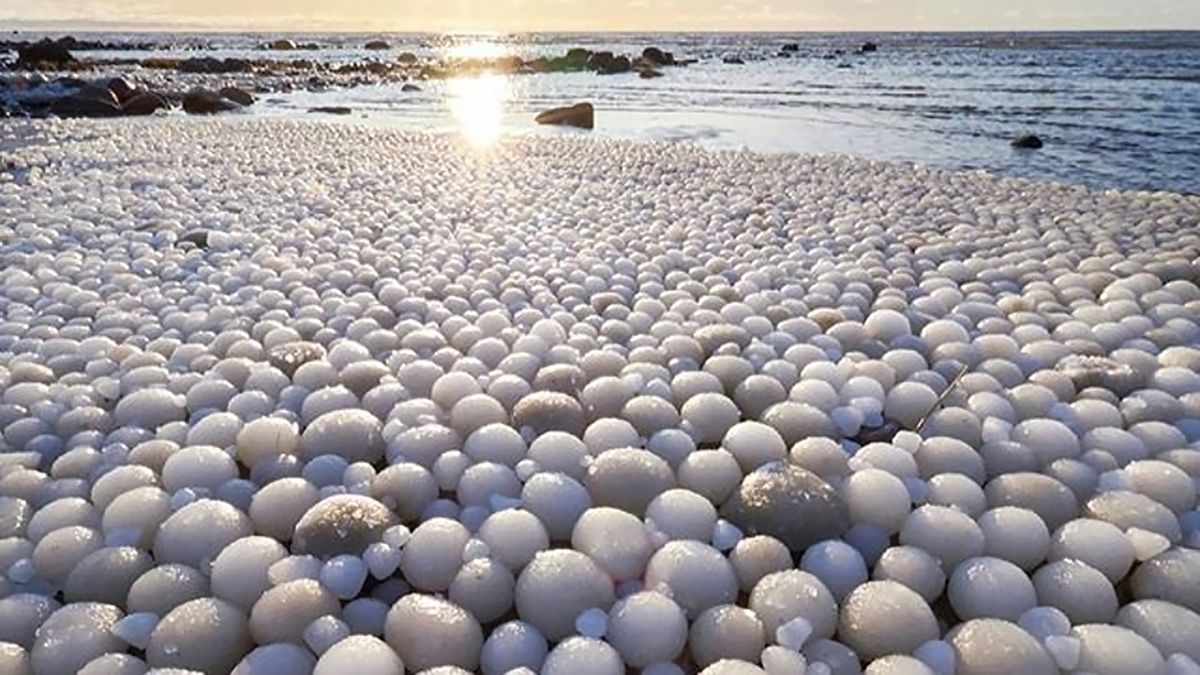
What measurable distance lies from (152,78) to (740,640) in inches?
991

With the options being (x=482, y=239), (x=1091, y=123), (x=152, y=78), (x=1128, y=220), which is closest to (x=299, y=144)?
(x=482, y=239)

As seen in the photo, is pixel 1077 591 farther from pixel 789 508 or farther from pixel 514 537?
pixel 514 537

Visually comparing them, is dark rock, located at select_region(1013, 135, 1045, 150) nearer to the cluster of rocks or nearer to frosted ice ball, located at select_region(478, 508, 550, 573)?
frosted ice ball, located at select_region(478, 508, 550, 573)

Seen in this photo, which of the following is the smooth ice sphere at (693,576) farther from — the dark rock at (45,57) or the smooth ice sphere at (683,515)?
the dark rock at (45,57)

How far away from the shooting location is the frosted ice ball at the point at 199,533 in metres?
1.68

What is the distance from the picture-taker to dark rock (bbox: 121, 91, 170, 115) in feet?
45.2

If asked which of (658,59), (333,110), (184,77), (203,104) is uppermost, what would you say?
(658,59)

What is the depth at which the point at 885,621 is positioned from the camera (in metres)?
1.46

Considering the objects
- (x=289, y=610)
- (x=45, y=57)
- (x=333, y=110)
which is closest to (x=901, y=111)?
(x=333, y=110)

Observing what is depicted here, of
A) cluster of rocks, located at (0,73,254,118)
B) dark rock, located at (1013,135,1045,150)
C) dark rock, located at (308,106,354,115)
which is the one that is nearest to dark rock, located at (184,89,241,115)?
cluster of rocks, located at (0,73,254,118)

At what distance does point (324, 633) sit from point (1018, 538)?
1.33 meters

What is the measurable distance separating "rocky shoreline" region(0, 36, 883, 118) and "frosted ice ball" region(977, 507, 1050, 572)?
14158 mm

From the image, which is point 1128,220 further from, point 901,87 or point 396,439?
point 901,87

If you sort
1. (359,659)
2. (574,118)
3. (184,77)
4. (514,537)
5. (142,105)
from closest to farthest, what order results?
(359,659)
(514,537)
(574,118)
(142,105)
(184,77)
